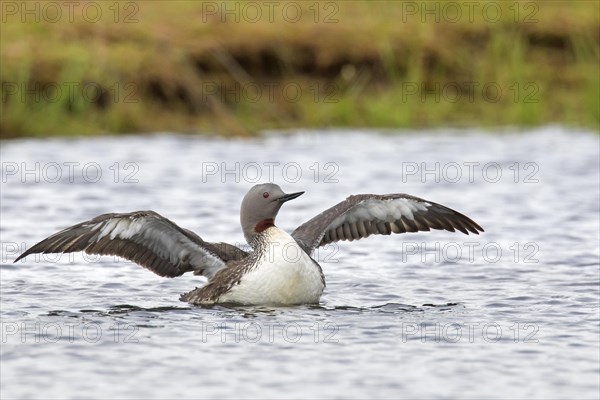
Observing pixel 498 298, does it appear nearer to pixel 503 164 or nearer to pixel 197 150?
pixel 503 164

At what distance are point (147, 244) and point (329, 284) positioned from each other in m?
1.38

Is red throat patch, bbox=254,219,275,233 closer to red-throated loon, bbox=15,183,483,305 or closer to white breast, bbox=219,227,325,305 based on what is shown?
red-throated loon, bbox=15,183,483,305

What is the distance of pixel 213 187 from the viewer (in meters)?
13.9

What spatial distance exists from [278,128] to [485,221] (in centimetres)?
562

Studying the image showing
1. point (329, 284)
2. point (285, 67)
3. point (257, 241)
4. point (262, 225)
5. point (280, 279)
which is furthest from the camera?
point (285, 67)

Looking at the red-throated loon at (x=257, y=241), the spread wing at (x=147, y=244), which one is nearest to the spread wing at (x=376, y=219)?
the red-throated loon at (x=257, y=241)

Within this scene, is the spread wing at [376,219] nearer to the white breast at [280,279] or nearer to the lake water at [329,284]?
the lake water at [329,284]

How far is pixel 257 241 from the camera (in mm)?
8703

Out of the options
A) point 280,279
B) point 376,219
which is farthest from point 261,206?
point 376,219

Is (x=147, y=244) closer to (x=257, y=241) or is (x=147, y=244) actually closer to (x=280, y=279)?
(x=257, y=241)

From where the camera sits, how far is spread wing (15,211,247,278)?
8461 millimetres

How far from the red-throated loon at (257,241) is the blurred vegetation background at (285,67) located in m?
7.06

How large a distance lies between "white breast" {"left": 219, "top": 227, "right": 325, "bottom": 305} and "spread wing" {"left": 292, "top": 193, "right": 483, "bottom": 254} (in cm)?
66

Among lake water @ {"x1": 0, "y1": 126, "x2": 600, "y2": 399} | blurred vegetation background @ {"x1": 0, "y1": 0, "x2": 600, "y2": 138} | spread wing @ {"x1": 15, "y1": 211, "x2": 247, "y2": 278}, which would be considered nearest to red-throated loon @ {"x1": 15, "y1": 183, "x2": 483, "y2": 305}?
spread wing @ {"x1": 15, "y1": 211, "x2": 247, "y2": 278}
